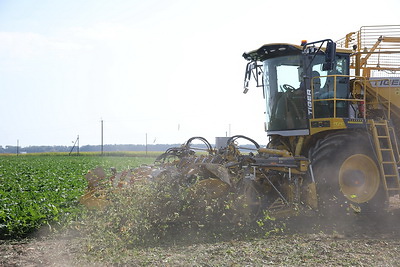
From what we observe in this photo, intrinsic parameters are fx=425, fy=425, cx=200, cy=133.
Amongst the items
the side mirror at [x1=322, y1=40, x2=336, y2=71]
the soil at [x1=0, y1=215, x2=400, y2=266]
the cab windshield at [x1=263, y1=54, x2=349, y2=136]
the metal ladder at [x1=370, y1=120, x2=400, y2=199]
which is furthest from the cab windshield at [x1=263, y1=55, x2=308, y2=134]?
the soil at [x1=0, y1=215, x2=400, y2=266]

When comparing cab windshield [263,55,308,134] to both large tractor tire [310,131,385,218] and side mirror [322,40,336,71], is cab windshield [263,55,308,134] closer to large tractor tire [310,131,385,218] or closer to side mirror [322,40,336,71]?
large tractor tire [310,131,385,218]

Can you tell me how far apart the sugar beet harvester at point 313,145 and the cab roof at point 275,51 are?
0.06 ft

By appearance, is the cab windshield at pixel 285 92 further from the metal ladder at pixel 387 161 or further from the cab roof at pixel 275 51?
the metal ladder at pixel 387 161

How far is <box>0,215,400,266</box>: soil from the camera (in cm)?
470

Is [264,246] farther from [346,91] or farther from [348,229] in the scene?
[346,91]

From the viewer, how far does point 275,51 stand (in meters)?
7.60

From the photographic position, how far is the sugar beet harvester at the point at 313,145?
6668 mm

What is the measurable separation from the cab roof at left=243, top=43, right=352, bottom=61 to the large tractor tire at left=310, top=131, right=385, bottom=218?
5.25 feet

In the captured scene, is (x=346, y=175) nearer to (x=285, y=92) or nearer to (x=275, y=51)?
(x=285, y=92)

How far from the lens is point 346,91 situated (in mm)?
7840

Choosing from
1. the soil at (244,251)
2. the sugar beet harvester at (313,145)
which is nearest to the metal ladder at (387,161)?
the sugar beet harvester at (313,145)

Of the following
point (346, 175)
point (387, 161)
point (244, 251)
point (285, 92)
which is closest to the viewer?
point (244, 251)

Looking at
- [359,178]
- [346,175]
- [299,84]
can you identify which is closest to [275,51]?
[299,84]

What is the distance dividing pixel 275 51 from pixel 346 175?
8.22 feet
